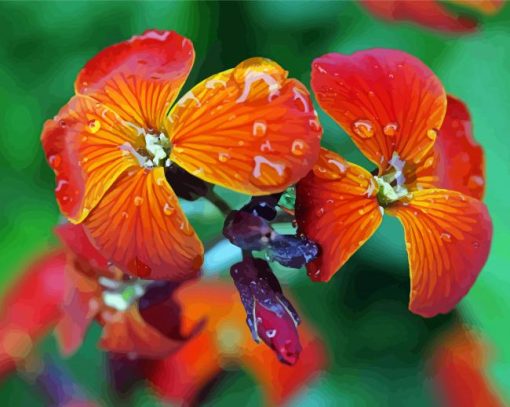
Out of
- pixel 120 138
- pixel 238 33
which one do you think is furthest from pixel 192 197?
pixel 238 33

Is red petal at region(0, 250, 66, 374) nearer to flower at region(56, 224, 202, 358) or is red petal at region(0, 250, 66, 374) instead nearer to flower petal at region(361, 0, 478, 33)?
flower at region(56, 224, 202, 358)

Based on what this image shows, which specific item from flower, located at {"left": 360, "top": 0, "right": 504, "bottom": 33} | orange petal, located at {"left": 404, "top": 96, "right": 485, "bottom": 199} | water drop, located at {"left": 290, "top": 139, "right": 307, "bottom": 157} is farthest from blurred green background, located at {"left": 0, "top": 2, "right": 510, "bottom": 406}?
water drop, located at {"left": 290, "top": 139, "right": 307, "bottom": 157}

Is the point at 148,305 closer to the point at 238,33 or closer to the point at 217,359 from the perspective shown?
the point at 217,359

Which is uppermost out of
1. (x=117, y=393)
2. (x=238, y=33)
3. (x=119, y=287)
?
(x=238, y=33)

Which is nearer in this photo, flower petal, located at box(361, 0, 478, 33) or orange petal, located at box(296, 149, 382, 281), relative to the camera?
orange petal, located at box(296, 149, 382, 281)

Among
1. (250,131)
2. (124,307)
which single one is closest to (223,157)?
(250,131)

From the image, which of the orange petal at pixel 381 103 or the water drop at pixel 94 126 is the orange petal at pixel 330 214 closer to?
the orange petal at pixel 381 103
